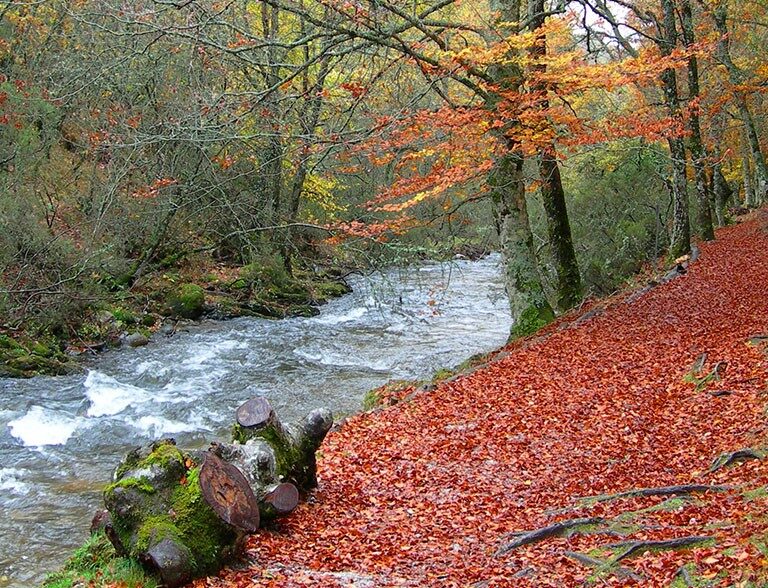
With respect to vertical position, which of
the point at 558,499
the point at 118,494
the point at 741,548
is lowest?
the point at 558,499

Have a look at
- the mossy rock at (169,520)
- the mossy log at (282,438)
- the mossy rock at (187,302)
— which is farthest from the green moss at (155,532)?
the mossy rock at (187,302)

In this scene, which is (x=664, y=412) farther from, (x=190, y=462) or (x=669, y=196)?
(x=669, y=196)

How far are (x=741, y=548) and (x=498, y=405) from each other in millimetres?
5498

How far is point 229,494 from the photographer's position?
573cm

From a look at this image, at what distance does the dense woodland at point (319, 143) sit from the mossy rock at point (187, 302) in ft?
0.23

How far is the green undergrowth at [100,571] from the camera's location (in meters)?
5.23

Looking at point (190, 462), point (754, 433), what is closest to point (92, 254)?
point (190, 462)

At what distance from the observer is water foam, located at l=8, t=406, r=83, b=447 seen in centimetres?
1133

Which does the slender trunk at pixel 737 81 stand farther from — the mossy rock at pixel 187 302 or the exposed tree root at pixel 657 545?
the exposed tree root at pixel 657 545

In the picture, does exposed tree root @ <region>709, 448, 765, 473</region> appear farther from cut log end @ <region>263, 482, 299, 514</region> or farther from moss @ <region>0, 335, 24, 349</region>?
moss @ <region>0, 335, 24, 349</region>

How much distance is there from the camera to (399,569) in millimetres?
5621

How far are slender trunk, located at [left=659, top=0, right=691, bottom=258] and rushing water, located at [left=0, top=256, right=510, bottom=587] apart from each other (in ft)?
16.6

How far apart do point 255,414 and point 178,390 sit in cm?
780

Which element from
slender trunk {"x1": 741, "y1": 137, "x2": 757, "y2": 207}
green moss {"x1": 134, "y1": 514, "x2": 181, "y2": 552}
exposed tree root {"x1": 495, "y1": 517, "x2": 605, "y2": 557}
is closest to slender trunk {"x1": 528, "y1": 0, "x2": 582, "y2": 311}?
exposed tree root {"x1": 495, "y1": 517, "x2": 605, "y2": 557}
